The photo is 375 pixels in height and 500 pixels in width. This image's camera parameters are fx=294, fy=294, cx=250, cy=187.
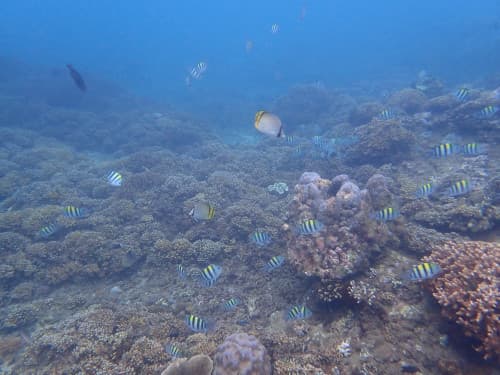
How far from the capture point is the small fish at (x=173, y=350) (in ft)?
16.4

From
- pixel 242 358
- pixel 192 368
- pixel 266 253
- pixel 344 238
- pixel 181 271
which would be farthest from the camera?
pixel 266 253

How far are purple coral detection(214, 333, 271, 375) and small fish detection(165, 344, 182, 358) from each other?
2.44ft

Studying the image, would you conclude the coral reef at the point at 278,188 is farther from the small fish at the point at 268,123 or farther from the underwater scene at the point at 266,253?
the small fish at the point at 268,123

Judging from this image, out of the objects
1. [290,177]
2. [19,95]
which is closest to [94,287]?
[290,177]

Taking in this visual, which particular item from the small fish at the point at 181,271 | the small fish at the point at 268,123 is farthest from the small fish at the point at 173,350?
the small fish at the point at 268,123

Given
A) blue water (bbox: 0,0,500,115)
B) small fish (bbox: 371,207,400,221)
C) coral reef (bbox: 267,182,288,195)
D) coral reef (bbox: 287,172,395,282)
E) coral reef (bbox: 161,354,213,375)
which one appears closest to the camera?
coral reef (bbox: 161,354,213,375)

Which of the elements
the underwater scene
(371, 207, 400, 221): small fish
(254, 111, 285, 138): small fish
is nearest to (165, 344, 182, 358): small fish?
the underwater scene

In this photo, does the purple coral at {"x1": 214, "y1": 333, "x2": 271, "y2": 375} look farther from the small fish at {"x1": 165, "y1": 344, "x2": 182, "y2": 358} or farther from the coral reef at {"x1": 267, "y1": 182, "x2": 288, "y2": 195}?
the coral reef at {"x1": 267, "y1": 182, "x2": 288, "y2": 195}

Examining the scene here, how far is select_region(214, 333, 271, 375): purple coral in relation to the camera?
4.47 metres

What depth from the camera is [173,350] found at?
16.4 ft

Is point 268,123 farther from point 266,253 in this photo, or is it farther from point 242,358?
point 266,253

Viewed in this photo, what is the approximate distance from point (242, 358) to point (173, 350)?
1275 mm

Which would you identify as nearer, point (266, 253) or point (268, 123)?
point (268, 123)

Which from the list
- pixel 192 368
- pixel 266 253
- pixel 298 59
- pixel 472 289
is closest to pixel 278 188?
pixel 266 253
